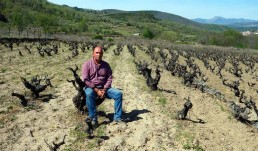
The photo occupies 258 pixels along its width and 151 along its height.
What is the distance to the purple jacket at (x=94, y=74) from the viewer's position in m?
9.93

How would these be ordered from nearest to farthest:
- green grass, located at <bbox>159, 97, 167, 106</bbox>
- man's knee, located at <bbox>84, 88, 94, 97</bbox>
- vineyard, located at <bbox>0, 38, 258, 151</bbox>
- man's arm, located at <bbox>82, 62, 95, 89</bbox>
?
vineyard, located at <bbox>0, 38, 258, 151</bbox> < man's knee, located at <bbox>84, 88, 94, 97</bbox> < man's arm, located at <bbox>82, 62, 95, 89</bbox> < green grass, located at <bbox>159, 97, 167, 106</bbox>

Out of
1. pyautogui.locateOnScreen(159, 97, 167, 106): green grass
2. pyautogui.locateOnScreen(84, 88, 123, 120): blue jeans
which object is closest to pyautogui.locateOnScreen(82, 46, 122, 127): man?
pyautogui.locateOnScreen(84, 88, 123, 120): blue jeans

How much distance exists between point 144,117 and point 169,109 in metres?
1.74

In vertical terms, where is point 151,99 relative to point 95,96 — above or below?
below

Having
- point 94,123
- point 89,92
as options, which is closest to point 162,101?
point 94,123

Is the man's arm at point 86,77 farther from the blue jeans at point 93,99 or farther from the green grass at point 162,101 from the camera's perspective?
the green grass at point 162,101

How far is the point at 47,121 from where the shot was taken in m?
10.6

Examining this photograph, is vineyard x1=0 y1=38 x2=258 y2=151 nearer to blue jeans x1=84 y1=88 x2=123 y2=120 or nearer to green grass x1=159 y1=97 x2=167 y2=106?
green grass x1=159 y1=97 x2=167 y2=106

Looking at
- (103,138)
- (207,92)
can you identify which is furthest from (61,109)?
(207,92)

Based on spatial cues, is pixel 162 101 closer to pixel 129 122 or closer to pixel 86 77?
pixel 129 122

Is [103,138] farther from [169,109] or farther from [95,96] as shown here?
[169,109]

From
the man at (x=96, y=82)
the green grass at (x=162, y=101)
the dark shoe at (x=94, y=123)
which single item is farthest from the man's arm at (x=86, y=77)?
the green grass at (x=162, y=101)

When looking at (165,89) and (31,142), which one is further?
(165,89)

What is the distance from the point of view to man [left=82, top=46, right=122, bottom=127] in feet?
32.3
